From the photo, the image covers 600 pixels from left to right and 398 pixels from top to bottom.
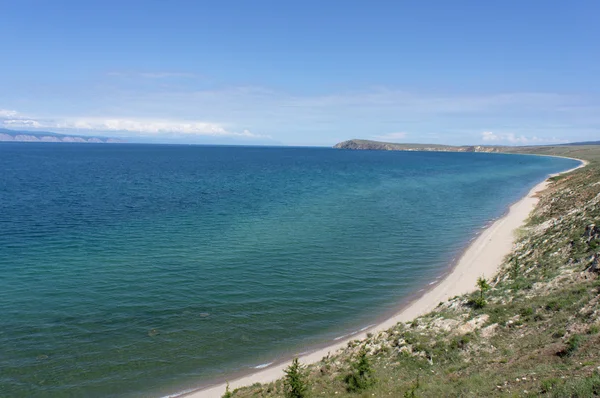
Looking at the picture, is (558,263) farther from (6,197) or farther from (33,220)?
(6,197)

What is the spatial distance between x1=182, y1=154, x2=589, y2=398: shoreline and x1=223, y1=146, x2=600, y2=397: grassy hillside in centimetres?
170

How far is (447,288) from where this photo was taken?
3541 centimetres

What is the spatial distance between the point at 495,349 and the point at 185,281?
1015 inches

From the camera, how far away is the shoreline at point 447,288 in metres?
22.8

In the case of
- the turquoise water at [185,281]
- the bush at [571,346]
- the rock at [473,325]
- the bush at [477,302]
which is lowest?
the turquoise water at [185,281]

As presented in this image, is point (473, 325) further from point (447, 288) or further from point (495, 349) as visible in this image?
point (447, 288)

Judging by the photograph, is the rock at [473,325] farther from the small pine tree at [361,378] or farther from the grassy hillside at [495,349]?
the small pine tree at [361,378]

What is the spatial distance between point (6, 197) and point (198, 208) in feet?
124

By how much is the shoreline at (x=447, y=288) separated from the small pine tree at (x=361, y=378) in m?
5.36

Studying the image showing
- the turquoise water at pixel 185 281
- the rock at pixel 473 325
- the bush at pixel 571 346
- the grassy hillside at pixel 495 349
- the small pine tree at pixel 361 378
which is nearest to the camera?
the grassy hillside at pixel 495 349

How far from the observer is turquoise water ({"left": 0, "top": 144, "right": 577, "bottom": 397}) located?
2425 centimetres

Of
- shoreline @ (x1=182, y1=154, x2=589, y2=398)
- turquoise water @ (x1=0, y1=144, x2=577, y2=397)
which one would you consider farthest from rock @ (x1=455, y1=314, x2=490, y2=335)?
turquoise water @ (x1=0, y1=144, x2=577, y2=397)

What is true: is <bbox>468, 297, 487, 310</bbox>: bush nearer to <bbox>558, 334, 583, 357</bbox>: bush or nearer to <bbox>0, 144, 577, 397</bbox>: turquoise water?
<bbox>558, 334, 583, 357</bbox>: bush

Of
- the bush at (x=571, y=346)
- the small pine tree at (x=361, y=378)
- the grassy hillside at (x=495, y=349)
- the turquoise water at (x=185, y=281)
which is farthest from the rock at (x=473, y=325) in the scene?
the turquoise water at (x=185, y=281)
